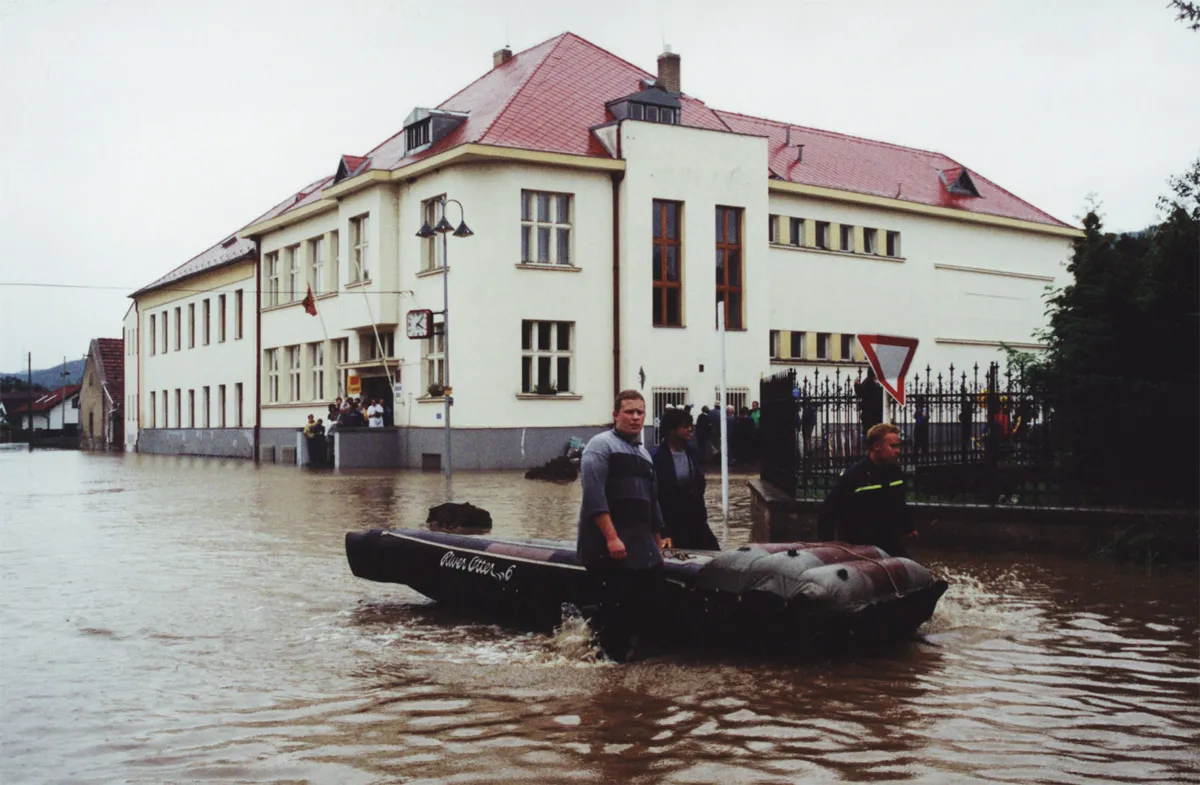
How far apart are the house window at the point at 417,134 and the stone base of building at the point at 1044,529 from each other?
24.5m

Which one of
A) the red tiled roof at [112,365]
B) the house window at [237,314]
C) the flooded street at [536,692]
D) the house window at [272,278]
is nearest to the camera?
the flooded street at [536,692]

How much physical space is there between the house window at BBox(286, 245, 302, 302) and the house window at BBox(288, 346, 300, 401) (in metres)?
1.76

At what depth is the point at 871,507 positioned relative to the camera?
9031 mm

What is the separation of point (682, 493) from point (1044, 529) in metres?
5.55

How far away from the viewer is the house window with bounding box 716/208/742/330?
3728 centimetres

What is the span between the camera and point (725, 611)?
27.3 feet

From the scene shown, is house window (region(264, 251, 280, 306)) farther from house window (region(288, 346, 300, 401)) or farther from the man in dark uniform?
the man in dark uniform

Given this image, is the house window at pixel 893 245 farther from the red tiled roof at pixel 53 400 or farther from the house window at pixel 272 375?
the red tiled roof at pixel 53 400

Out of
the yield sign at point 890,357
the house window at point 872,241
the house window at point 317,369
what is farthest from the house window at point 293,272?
the yield sign at point 890,357

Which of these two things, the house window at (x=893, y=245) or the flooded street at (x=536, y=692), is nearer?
the flooded street at (x=536, y=692)

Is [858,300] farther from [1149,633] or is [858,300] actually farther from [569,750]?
[569,750]

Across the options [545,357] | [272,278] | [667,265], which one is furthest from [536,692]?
[272,278]

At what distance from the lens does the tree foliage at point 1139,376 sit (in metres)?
13.1

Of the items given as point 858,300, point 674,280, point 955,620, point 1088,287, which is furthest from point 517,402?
point 955,620
